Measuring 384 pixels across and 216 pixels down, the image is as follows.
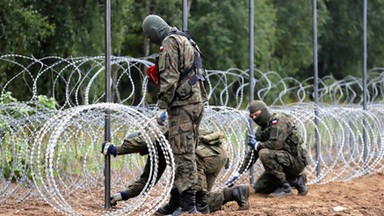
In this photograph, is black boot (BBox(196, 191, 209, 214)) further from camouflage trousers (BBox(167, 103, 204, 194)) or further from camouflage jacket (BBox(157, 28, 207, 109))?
camouflage jacket (BBox(157, 28, 207, 109))

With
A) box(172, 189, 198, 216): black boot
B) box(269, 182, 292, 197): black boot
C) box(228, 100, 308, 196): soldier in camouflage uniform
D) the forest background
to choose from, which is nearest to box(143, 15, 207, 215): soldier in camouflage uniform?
A: box(172, 189, 198, 216): black boot

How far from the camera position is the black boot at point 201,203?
9.53 meters

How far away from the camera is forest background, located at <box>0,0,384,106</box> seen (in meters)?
22.9

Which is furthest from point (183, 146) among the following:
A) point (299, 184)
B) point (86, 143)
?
point (299, 184)

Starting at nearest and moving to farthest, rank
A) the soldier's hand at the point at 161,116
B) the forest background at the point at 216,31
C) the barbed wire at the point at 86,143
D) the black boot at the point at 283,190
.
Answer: the barbed wire at the point at 86,143 → the soldier's hand at the point at 161,116 → the black boot at the point at 283,190 → the forest background at the point at 216,31

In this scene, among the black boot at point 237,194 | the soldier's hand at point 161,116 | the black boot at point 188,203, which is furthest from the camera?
the black boot at point 237,194

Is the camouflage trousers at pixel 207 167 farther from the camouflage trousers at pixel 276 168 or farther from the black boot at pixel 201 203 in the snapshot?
the camouflage trousers at pixel 276 168

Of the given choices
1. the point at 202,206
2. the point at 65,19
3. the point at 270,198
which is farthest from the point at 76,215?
the point at 65,19

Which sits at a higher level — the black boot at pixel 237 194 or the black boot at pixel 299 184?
the black boot at pixel 237 194

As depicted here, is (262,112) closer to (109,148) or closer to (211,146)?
(211,146)

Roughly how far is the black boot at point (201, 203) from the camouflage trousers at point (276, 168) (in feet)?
7.41

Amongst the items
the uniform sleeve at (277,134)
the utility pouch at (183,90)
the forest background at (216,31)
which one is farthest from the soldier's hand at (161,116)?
the forest background at (216,31)

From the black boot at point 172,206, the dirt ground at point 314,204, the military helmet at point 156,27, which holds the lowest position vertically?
the dirt ground at point 314,204

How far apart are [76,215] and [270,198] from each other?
3.75 metres
